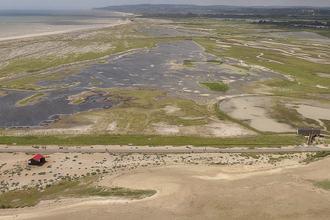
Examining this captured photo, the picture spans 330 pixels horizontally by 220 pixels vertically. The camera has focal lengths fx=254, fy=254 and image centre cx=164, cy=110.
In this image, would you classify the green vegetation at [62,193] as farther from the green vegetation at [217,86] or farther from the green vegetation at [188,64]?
the green vegetation at [188,64]

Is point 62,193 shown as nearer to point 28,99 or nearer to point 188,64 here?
point 28,99

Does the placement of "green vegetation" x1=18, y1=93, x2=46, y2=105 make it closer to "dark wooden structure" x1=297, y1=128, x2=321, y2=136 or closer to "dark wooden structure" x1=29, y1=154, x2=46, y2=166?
"dark wooden structure" x1=29, y1=154, x2=46, y2=166

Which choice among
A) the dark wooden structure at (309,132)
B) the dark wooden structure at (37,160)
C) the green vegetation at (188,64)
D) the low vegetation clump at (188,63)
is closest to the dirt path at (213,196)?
the dark wooden structure at (37,160)

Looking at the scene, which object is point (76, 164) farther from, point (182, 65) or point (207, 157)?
point (182, 65)

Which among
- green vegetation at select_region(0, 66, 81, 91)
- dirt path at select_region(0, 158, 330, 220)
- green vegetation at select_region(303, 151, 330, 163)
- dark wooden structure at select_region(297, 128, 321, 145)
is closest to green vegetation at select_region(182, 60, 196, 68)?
green vegetation at select_region(0, 66, 81, 91)

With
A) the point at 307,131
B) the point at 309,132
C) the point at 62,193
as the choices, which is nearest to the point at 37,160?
the point at 62,193

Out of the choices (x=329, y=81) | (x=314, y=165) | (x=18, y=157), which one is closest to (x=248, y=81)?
A: (x=329, y=81)
